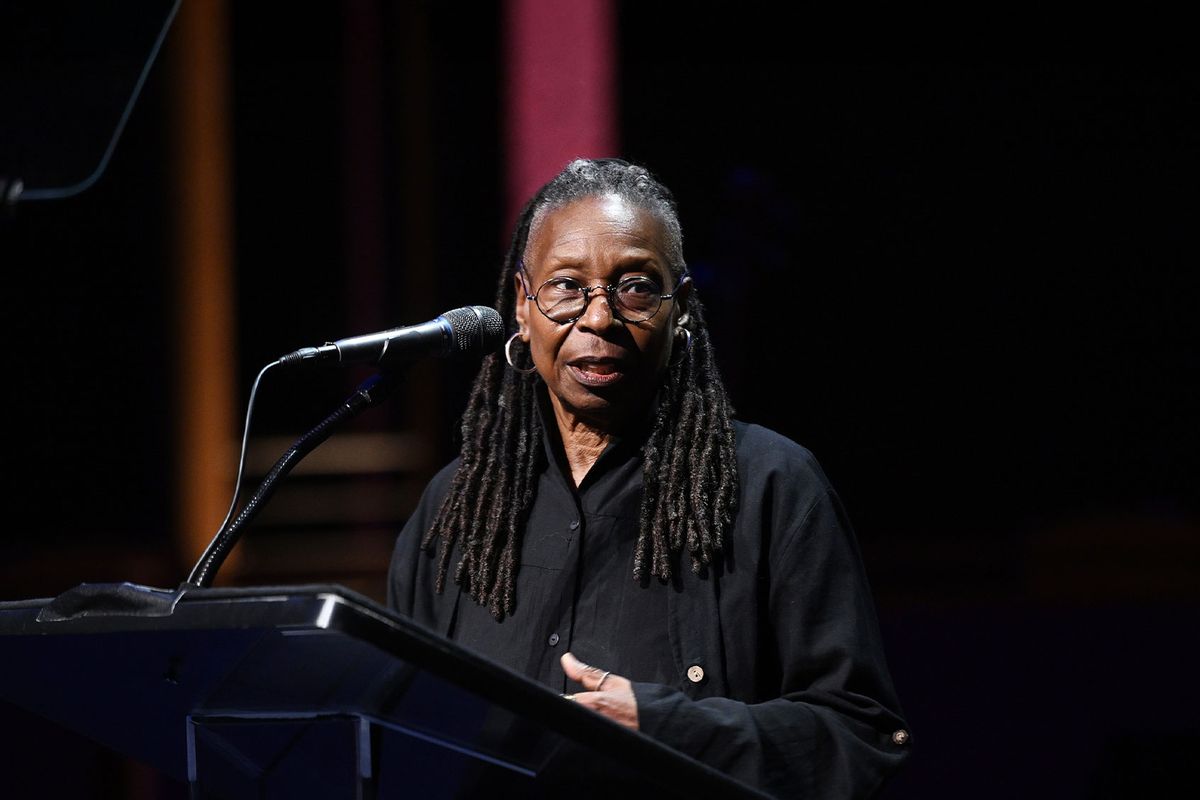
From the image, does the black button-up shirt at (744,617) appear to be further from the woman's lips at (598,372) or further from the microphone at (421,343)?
the microphone at (421,343)

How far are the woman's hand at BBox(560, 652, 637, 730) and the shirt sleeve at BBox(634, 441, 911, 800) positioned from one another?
12 millimetres

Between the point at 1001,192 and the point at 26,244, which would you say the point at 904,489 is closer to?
the point at 1001,192

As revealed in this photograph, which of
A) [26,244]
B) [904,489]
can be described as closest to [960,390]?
[904,489]

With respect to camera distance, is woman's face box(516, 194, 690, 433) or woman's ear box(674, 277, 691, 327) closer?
woman's face box(516, 194, 690, 433)

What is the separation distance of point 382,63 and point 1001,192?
1.68m

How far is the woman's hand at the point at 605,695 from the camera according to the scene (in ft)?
5.22

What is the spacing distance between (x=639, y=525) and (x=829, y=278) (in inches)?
80.7

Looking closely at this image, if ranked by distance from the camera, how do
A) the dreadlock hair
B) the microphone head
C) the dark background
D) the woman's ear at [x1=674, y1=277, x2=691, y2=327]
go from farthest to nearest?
the dark background
the woman's ear at [x1=674, y1=277, x2=691, y2=327]
the dreadlock hair
the microphone head

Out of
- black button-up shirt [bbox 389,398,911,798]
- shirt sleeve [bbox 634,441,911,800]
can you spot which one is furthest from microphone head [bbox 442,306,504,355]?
shirt sleeve [bbox 634,441,911,800]

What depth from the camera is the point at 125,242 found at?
4066mm

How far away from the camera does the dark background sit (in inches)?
156

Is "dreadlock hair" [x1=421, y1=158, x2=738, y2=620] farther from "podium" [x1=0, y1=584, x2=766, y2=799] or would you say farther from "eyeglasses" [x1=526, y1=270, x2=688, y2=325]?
"podium" [x1=0, y1=584, x2=766, y2=799]

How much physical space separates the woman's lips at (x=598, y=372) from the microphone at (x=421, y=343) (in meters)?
0.23

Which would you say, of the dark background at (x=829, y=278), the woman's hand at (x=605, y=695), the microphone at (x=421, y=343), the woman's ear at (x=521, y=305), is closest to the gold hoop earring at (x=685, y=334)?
the woman's ear at (x=521, y=305)
